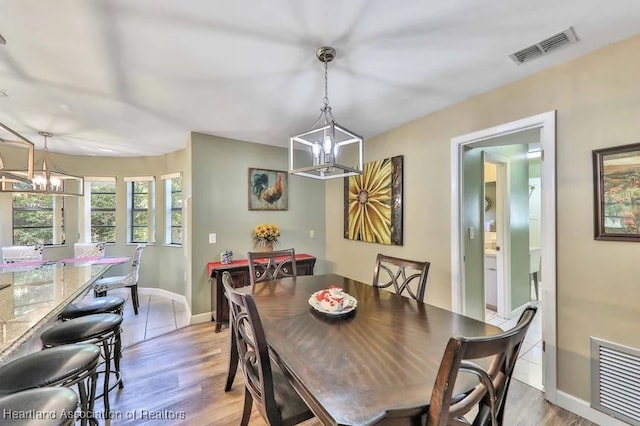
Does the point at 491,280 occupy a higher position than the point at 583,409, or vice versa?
the point at 491,280

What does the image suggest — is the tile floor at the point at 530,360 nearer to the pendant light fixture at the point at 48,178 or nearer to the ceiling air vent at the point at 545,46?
the ceiling air vent at the point at 545,46

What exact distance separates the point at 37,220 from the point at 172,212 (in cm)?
216

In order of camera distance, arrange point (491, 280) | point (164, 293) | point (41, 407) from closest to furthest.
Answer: point (41, 407), point (491, 280), point (164, 293)

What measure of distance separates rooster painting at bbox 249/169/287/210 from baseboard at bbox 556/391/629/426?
3485 millimetres

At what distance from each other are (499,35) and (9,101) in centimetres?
413

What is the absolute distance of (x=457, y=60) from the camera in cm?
191

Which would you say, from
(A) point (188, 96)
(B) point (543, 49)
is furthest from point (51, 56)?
(B) point (543, 49)

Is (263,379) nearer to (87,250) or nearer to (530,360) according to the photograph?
(530,360)

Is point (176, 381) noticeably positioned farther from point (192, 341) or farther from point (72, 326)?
point (72, 326)

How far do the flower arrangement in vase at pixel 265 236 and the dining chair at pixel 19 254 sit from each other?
3.08 m

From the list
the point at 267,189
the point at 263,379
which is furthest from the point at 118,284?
the point at 263,379

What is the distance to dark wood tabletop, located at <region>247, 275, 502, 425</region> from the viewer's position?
0.89m

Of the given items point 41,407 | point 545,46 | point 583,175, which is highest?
point 545,46

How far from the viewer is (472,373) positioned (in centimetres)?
87
